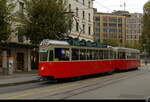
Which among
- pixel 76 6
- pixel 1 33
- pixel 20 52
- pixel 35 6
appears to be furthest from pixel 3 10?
pixel 76 6

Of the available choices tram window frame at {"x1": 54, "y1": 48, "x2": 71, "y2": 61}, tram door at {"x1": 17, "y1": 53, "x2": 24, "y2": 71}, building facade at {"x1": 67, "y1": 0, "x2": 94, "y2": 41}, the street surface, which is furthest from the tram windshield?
building facade at {"x1": 67, "y1": 0, "x2": 94, "y2": 41}

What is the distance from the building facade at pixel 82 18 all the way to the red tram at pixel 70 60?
765 inches

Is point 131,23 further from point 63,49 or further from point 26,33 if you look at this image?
point 63,49

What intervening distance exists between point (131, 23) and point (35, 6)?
137469mm

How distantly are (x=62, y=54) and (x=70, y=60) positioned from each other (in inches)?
38.6

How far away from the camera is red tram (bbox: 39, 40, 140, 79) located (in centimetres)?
1809

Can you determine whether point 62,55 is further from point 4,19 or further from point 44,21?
point 44,21

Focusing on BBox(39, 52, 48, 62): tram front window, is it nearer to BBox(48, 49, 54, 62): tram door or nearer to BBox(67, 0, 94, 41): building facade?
BBox(48, 49, 54, 62): tram door

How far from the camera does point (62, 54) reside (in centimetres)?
1859

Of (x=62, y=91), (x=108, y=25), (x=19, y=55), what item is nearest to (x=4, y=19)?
(x=19, y=55)

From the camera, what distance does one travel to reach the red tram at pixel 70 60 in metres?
18.1

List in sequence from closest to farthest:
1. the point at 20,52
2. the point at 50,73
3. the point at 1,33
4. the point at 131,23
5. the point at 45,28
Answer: the point at 50,73, the point at 1,33, the point at 45,28, the point at 20,52, the point at 131,23

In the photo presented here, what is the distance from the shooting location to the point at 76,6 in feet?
155

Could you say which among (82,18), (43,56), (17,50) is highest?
(82,18)
